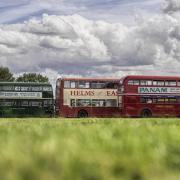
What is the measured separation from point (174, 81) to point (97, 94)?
22.4 ft

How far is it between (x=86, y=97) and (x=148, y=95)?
5394 mm

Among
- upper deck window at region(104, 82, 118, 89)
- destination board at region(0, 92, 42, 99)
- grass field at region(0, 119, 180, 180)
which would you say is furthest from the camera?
destination board at region(0, 92, 42, 99)

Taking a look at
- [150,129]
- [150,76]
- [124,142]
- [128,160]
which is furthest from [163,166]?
[150,76]

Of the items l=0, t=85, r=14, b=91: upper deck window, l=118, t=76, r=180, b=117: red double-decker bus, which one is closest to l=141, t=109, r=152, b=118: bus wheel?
l=118, t=76, r=180, b=117: red double-decker bus

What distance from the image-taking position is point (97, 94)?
140 ft

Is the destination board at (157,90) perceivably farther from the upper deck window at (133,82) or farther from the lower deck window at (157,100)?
the lower deck window at (157,100)

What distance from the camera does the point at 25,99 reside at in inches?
1705

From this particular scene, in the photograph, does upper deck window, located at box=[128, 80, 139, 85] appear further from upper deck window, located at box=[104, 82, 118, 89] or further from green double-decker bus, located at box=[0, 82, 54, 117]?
green double-decker bus, located at box=[0, 82, 54, 117]

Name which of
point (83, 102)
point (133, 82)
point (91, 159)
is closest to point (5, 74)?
point (83, 102)

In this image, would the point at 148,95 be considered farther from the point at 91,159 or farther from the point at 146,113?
A: the point at 91,159

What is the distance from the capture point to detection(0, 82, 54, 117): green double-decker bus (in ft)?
142

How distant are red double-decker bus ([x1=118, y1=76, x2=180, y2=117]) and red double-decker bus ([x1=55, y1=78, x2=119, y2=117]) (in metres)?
1.11

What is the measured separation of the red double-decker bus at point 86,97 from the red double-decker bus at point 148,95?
1.11m

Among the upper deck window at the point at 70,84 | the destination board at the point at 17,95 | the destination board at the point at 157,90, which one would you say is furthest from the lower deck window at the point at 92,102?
the destination board at the point at 17,95
